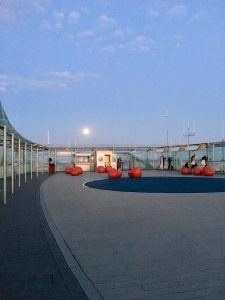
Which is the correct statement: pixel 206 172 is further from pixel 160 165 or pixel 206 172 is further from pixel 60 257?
pixel 60 257

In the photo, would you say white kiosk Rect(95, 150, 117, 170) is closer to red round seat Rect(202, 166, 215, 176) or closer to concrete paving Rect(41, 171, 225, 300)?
red round seat Rect(202, 166, 215, 176)

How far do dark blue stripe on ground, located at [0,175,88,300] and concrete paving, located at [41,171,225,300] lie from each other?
0.17 metres

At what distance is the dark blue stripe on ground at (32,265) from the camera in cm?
360

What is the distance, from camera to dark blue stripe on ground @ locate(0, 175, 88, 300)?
360cm

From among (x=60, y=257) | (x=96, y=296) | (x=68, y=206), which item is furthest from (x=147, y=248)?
(x=68, y=206)

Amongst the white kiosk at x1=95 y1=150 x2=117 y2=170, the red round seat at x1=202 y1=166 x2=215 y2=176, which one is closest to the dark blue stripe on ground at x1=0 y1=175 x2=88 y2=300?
the red round seat at x1=202 y1=166 x2=215 y2=176

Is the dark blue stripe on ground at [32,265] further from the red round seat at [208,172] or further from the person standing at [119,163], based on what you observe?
the person standing at [119,163]

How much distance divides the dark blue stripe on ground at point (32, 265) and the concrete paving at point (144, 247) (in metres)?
0.17

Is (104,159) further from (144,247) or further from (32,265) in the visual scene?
(32,265)

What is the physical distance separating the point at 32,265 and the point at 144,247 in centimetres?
192

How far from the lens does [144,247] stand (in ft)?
17.9

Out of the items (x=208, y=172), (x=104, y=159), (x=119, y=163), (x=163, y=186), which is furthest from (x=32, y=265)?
(x=119, y=163)

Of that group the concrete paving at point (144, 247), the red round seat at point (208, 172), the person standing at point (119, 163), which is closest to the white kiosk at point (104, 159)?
the person standing at point (119, 163)

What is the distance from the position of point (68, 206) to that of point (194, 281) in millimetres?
6816
